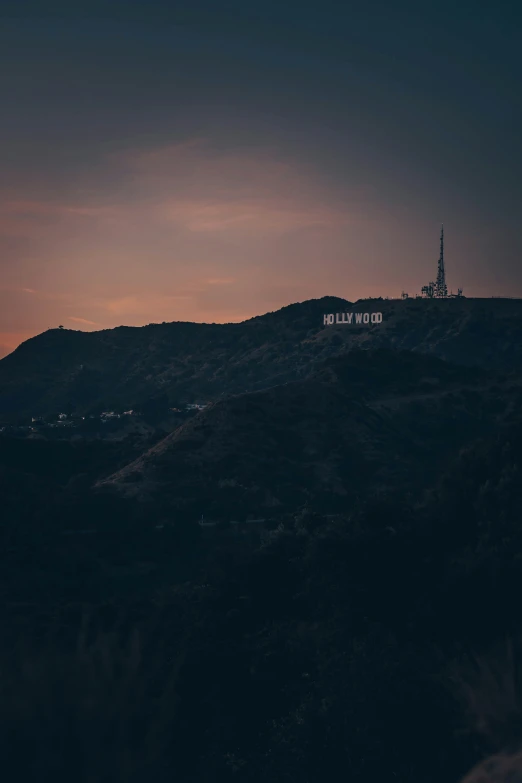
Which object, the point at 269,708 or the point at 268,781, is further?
the point at 269,708

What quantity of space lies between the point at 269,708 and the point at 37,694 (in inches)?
711

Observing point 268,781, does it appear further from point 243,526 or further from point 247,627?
point 243,526

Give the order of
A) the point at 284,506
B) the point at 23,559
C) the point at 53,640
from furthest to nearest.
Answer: the point at 284,506 < the point at 23,559 < the point at 53,640

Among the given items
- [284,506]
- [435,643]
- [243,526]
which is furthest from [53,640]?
[284,506]

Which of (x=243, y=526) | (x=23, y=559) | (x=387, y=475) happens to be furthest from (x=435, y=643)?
(x=387, y=475)

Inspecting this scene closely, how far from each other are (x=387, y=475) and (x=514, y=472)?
7551cm

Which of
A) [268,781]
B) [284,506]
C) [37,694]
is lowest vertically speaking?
[268,781]

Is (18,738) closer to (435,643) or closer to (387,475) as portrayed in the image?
(435,643)

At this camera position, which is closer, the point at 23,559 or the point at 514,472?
the point at 514,472

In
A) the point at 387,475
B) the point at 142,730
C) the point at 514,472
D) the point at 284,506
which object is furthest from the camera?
the point at 387,475

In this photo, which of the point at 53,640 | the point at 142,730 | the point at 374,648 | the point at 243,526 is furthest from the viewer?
the point at 243,526

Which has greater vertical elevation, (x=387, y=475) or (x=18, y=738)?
(x=387, y=475)

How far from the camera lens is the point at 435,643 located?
85.8 meters

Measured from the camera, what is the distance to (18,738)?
238 ft
